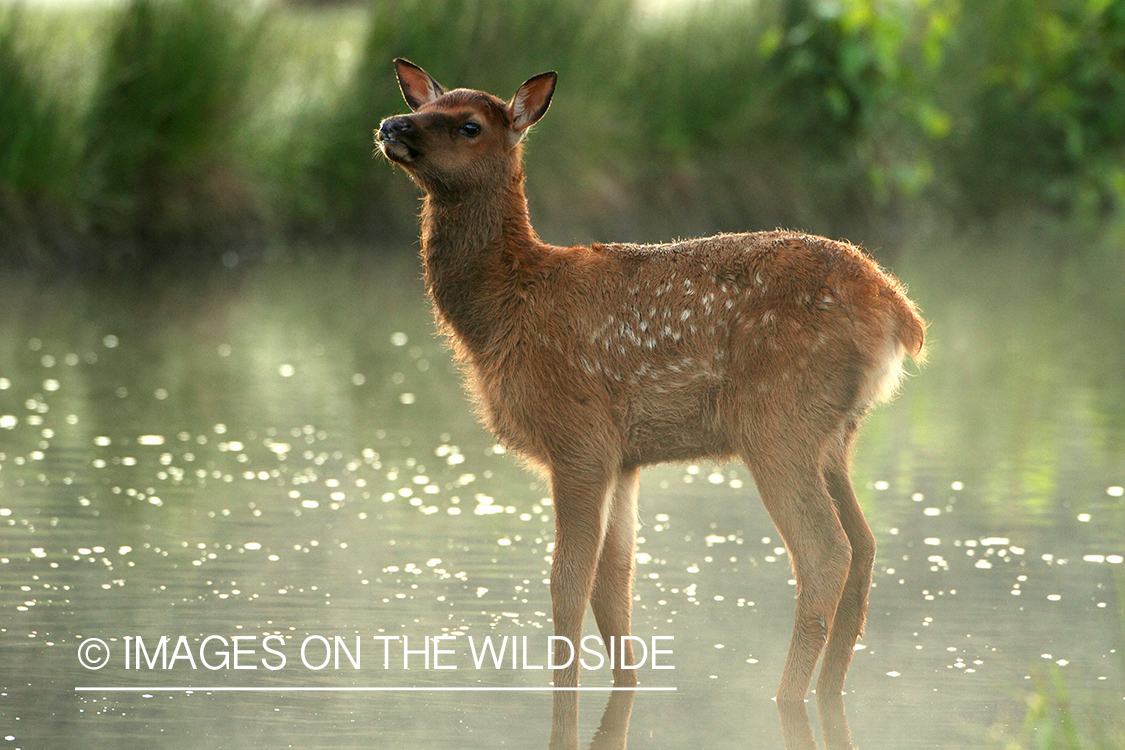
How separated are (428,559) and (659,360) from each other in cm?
175

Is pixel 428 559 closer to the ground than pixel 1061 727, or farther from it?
farther from it

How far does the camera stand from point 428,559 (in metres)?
6.29

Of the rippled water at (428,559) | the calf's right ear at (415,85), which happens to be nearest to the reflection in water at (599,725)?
the rippled water at (428,559)

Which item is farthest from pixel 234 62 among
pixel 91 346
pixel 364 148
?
pixel 91 346

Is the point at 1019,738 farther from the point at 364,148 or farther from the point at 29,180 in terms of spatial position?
the point at 364,148

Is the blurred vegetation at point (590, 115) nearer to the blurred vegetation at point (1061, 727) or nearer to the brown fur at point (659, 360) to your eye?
the brown fur at point (659, 360)

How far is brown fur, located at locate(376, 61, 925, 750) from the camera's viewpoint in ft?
15.7

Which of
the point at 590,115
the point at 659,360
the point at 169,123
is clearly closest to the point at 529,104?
the point at 659,360

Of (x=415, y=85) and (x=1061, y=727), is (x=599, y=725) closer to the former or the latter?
(x=1061, y=727)

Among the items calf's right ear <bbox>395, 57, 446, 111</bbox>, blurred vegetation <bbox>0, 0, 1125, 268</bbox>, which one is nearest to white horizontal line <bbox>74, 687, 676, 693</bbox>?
calf's right ear <bbox>395, 57, 446, 111</bbox>

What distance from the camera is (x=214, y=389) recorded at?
32.0 ft

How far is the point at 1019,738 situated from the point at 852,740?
0.43 metres

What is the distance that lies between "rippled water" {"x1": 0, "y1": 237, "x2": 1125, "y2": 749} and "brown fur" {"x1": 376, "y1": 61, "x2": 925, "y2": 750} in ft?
1.30

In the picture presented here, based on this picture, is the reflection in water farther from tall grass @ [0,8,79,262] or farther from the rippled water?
tall grass @ [0,8,79,262]
